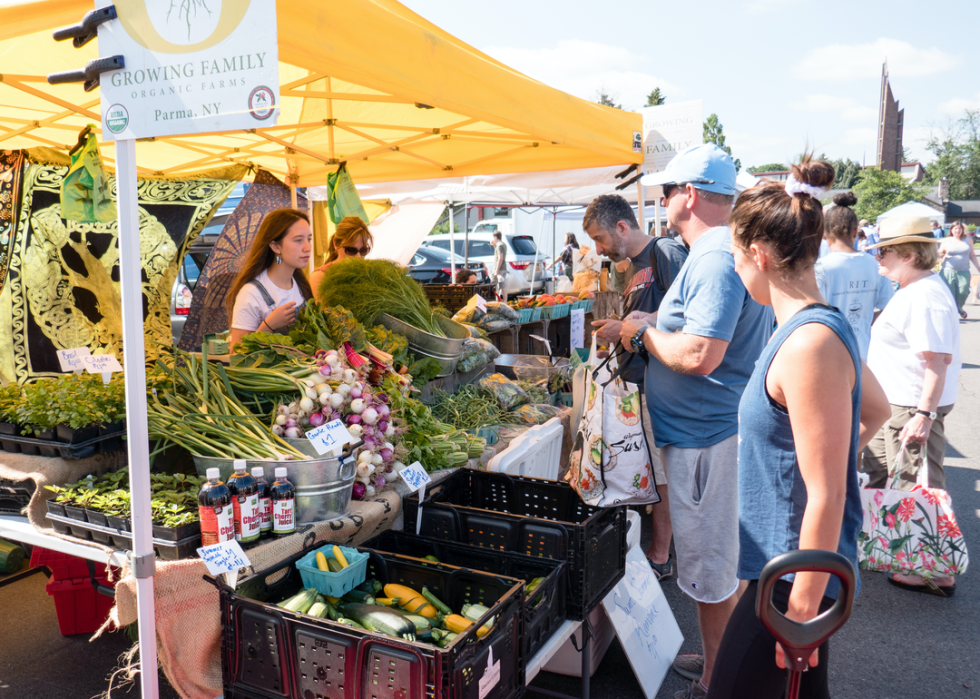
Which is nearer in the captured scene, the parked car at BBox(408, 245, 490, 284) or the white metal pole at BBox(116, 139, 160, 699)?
the white metal pole at BBox(116, 139, 160, 699)

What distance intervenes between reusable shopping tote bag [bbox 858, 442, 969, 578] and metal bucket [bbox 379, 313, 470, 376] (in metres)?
2.28

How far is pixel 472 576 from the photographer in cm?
194

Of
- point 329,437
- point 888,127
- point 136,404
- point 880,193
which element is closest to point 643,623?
point 329,437

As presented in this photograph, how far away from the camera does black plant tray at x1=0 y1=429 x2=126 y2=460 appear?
2.22 meters

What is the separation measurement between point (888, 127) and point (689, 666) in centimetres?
7604

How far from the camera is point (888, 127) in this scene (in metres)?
65.0

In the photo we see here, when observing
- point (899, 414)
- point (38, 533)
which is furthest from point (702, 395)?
point (38, 533)

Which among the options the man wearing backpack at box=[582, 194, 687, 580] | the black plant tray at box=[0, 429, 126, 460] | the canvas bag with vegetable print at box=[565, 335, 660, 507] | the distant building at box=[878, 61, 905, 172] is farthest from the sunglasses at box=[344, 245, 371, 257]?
the distant building at box=[878, 61, 905, 172]

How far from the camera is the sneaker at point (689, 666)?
110 inches

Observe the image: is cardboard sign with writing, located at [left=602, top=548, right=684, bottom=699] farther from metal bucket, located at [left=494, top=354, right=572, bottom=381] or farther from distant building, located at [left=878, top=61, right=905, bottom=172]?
distant building, located at [left=878, top=61, right=905, bottom=172]

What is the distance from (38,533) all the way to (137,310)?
3.42ft

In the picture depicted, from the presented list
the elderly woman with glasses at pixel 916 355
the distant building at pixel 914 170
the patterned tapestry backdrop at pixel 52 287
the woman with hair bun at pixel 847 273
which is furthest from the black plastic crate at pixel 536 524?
the distant building at pixel 914 170

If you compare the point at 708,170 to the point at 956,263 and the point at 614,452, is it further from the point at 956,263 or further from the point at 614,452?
the point at 956,263

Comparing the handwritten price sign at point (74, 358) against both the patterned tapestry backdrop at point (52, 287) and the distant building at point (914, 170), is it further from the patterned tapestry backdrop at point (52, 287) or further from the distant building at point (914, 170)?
the distant building at point (914, 170)
